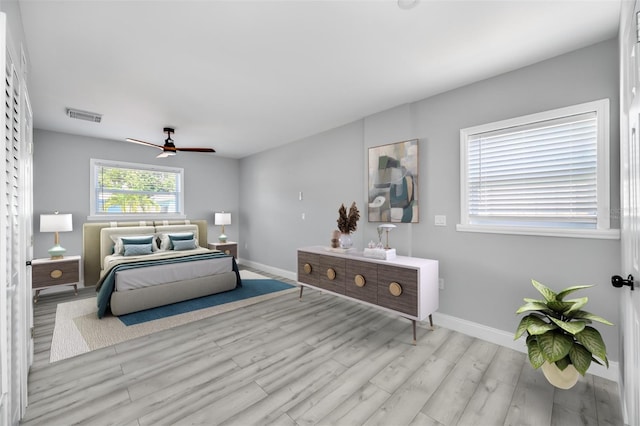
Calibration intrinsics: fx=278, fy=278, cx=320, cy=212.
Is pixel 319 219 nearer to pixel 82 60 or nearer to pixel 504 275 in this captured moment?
pixel 504 275

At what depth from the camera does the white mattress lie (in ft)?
11.4

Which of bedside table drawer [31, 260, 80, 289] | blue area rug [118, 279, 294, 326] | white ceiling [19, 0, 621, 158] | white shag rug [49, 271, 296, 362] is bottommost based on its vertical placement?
white shag rug [49, 271, 296, 362]

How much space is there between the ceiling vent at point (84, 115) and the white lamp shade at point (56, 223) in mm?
1557

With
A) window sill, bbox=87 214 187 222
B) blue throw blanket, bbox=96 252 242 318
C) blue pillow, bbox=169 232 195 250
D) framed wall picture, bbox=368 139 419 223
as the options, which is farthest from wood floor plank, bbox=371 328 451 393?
window sill, bbox=87 214 187 222

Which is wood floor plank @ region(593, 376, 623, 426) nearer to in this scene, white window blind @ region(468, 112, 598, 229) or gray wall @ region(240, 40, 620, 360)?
gray wall @ region(240, 40, 620, 360)

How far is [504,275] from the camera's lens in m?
2.66

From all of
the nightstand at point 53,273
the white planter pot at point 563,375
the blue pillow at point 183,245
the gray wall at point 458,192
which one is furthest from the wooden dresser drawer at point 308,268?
the nightstand at point 53,273

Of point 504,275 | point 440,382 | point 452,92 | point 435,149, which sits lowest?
point 440,382

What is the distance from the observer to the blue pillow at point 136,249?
4.44m

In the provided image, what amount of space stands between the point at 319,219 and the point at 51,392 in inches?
138

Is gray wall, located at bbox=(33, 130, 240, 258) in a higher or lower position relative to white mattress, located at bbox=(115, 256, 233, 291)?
higher

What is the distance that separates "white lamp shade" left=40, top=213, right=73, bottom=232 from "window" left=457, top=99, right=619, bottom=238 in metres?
5.50

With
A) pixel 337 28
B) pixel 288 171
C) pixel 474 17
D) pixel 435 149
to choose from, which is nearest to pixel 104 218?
pixel 288 171

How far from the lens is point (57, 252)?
4168mm
